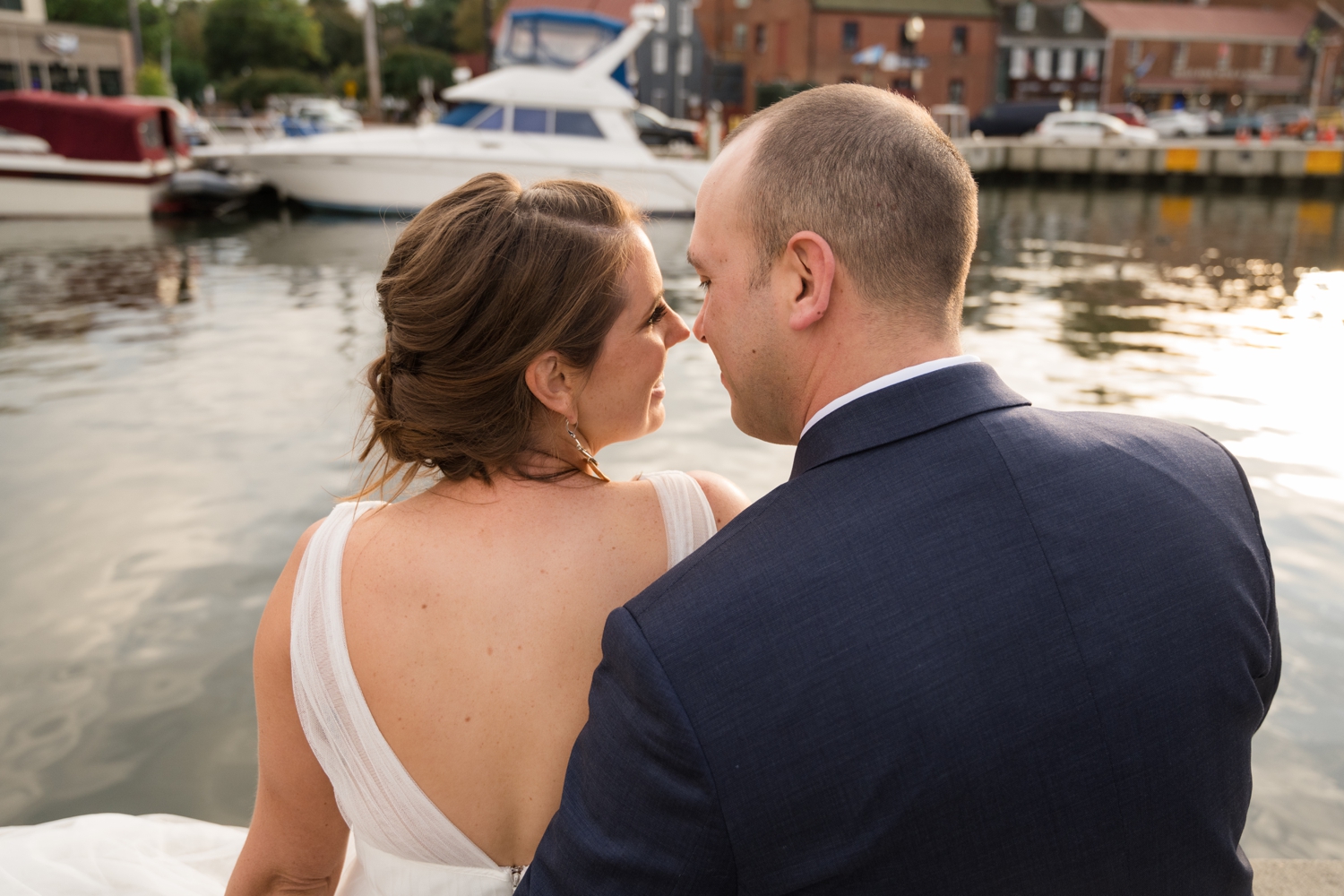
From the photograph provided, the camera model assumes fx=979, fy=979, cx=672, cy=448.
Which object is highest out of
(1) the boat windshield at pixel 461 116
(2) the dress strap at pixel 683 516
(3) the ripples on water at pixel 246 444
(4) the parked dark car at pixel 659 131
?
(4) the parked dark car at pixel 659 131

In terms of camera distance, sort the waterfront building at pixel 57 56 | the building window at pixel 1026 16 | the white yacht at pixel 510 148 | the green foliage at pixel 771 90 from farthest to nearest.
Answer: the building window at pixel 1026 16
the green foliage at pixel 771 90
the waterfront building at pixel 57 56
the white yacht at pixel 510 148

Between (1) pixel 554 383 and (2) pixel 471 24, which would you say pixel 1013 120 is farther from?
(1) pixel 554 383

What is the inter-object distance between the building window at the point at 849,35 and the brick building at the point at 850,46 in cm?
4

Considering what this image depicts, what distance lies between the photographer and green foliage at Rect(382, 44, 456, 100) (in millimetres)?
49844

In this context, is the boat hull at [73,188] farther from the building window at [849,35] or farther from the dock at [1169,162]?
the building window at [849,35]

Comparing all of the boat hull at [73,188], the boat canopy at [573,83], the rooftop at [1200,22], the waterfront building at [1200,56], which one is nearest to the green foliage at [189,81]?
the boat hull at [73,188]

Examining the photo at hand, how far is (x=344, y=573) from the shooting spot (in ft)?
4.96

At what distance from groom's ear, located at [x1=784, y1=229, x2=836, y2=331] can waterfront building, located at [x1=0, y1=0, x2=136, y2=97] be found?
38698mm

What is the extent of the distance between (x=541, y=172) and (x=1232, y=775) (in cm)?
1684

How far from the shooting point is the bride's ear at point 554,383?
158 cm

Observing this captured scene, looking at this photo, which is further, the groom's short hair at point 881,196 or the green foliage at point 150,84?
the green foliage at point 150,84

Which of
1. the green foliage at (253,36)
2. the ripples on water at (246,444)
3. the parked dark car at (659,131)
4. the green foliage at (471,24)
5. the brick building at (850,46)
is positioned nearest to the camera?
the ripples on water at (246,444)

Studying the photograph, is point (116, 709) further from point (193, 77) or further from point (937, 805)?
point (193, 77)

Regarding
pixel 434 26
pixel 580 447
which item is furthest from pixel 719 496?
pixel 434 26
